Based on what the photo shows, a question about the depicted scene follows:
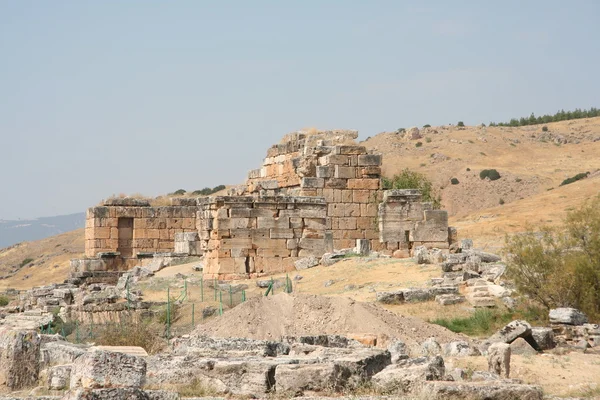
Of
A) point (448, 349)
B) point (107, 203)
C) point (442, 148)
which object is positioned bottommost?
point (448, 349)

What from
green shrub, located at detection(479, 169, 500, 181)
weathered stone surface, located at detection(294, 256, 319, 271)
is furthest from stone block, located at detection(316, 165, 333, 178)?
green shrub, located at detection(479, 169, 500, 181)

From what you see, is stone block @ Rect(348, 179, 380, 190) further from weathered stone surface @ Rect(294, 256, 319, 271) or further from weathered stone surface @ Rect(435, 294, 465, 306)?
weathered stone surface @ Rect(435, 294, 465, 306)

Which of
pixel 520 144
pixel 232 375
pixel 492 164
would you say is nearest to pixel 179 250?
pixel 232 375

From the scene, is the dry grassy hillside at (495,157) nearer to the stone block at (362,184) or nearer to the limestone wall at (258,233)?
the stone block at (362,184)

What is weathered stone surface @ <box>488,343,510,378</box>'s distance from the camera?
10.1m

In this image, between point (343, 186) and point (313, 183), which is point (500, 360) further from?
point (343, 186)

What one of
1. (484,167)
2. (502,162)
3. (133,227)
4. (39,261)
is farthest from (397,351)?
(502,162)

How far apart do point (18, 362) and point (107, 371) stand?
280cm

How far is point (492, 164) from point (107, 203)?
3994 cm

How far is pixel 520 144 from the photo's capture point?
2768 inches

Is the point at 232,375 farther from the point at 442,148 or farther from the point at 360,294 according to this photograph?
the point at 442,148

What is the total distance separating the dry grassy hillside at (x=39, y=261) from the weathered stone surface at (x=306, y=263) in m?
22.6

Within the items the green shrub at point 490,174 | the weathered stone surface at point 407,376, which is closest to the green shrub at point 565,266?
the weathered stone surface at point 407,376

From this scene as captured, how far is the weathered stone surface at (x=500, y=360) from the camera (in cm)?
1012
